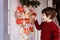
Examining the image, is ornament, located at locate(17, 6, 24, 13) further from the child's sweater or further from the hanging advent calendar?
the child's sweater

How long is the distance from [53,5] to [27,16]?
0.77 metres

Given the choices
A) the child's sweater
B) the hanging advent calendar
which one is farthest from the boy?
the hanging advent calendar

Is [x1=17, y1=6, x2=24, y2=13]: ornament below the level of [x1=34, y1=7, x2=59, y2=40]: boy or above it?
above

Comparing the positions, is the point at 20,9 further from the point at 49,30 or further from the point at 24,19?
the point at 49,30

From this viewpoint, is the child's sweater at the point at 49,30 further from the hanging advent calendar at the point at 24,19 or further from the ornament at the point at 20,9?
the ornament at the point at 20,9

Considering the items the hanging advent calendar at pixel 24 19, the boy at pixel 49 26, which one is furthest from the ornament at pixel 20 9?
the boy at pixel 49 26

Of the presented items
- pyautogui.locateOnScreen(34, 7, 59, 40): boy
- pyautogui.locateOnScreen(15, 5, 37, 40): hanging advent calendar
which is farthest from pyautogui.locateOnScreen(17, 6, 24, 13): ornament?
pyautogui.locateOnScreen(34, 7, 59, 40): boy

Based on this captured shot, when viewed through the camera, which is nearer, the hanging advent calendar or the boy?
the boy

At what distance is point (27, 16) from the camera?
93.3 inches

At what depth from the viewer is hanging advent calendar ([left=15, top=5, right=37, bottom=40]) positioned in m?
2.37

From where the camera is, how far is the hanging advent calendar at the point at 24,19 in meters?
2.37

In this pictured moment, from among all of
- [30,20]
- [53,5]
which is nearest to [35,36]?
[30,20]

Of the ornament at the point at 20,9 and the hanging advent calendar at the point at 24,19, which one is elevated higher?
the ornament at the point at 20,9

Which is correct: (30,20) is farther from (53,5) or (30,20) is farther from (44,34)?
(53,5)
